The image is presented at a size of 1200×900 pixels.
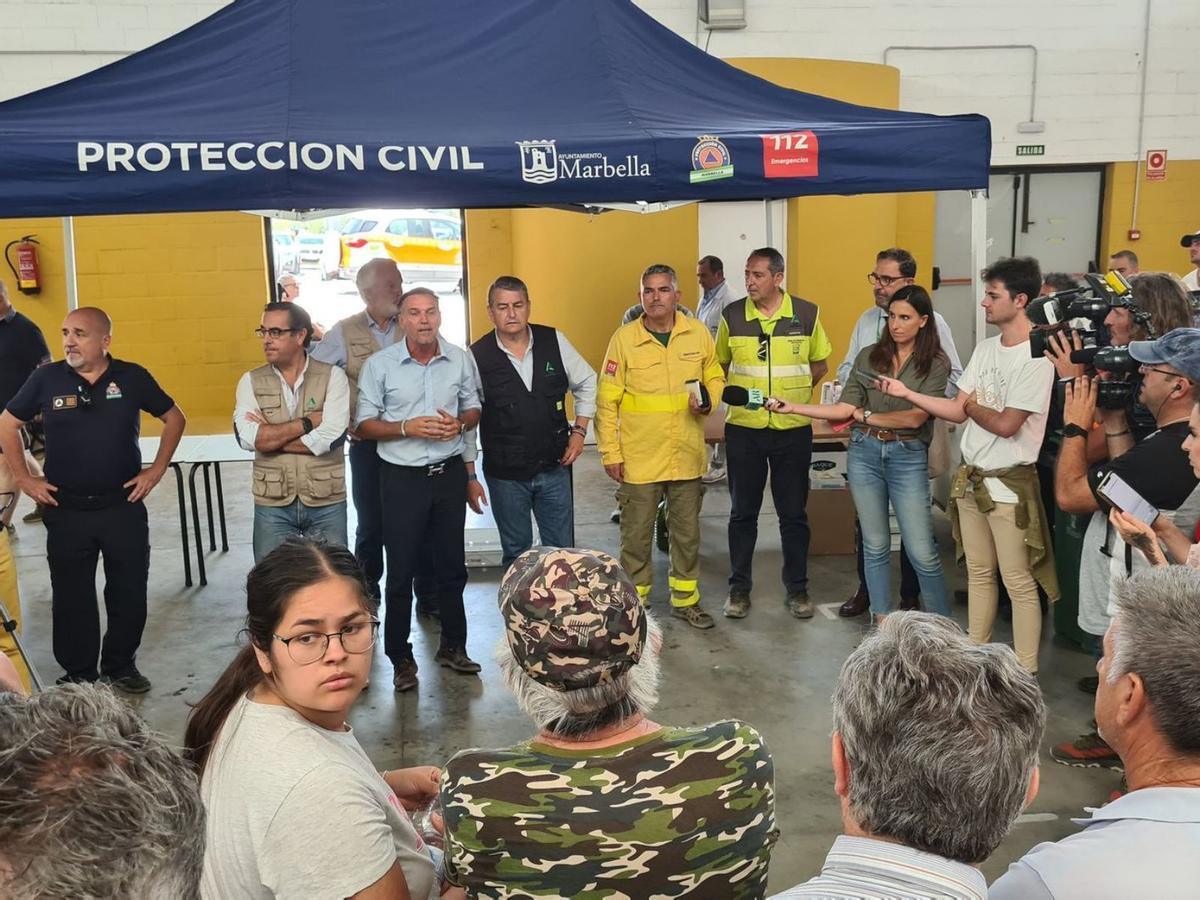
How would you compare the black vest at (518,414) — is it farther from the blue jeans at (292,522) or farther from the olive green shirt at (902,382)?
the olive green shirt at (902,382)

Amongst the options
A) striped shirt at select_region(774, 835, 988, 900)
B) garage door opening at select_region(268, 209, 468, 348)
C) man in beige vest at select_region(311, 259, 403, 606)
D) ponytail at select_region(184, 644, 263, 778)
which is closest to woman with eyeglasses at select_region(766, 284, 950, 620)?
man in beige vest at select_region(311, 259, 403, 606)

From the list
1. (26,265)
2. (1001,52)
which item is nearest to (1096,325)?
(1001,52)

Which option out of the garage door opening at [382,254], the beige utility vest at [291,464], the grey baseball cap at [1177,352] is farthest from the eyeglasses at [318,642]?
the garage door opening at [382,254]

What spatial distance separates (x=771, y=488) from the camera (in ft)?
15.4

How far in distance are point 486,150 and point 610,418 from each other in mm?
1398

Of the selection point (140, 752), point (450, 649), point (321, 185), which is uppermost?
point (321, 185)

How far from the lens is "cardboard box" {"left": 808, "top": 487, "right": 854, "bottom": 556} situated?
553 centimetres

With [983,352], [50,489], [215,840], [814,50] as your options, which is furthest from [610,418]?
[814,50]

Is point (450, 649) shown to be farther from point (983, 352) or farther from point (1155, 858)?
point (1155, 858)

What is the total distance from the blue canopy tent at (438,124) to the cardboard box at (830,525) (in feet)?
6.84

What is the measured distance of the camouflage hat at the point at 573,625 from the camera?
148 cm

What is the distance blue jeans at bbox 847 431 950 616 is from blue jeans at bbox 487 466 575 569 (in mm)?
1247

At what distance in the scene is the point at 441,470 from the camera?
A: 4.00 meters

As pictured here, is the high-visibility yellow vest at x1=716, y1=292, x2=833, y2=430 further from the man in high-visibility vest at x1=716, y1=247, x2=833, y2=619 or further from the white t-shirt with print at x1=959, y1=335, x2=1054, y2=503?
the white t-shirt with print at x1=959, y1=335, x2=1054, y2=503
